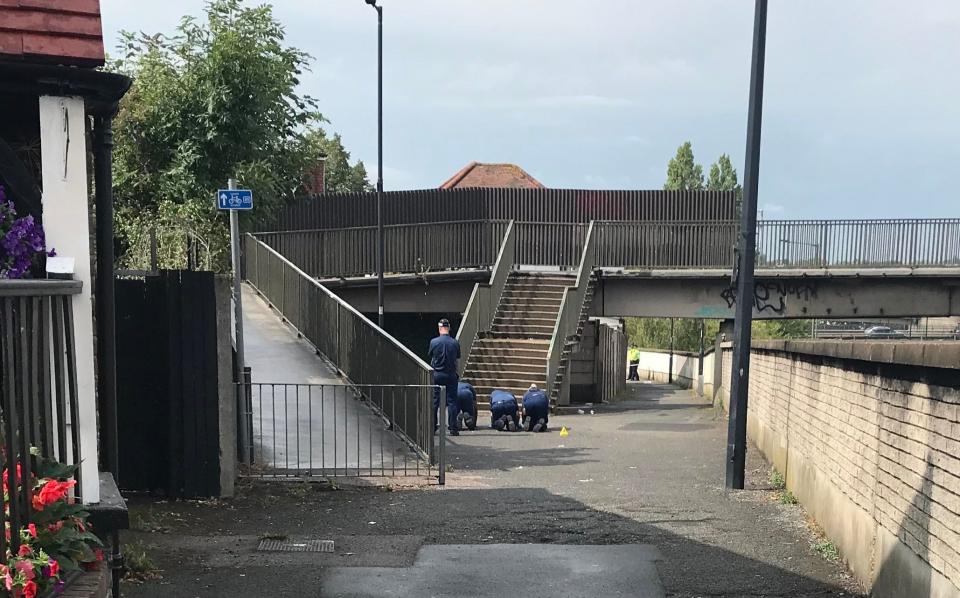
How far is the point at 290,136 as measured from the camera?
18.7 meters

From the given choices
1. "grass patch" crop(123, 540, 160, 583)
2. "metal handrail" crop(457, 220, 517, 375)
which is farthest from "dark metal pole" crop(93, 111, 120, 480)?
"metal handrail" crop(457, 220, 517, 375)

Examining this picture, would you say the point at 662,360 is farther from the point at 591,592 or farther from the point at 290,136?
the point at 591,592

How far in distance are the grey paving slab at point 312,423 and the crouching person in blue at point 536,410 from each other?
13.8 ft

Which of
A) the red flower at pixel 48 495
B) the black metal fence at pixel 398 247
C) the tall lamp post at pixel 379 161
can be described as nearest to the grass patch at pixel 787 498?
the red flower at pixel 48 495

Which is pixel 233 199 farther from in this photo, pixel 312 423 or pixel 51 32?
pixel 51 32

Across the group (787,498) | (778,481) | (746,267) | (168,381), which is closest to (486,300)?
(746,267)

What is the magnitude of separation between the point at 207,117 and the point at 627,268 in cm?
1402

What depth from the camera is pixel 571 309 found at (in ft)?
80.9

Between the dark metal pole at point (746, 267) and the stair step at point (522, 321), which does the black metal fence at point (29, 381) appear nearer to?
the dark metal pole at point (746, 267)

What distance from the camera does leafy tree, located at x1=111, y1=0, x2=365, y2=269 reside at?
56.3ft

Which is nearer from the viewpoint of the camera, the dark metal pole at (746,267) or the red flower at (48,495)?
the red flower at (48,495)

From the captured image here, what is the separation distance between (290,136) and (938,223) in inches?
701

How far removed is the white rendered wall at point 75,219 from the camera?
4.80 m

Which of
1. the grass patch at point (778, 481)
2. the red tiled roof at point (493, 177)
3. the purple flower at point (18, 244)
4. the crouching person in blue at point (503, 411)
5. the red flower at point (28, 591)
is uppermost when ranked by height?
Result: the red tiled roof at point (493, 177)
